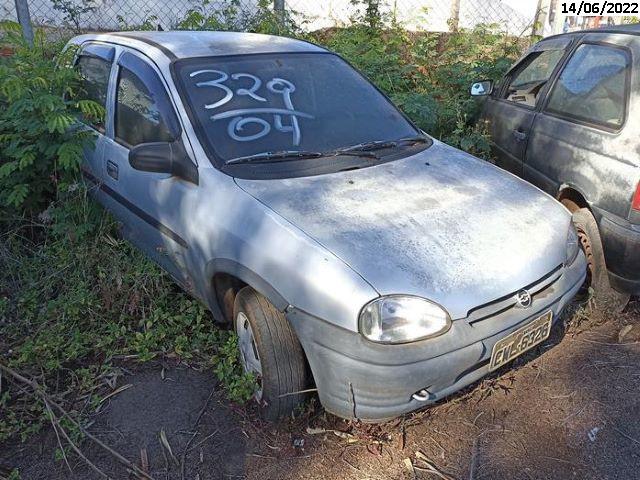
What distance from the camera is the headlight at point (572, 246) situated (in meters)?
2.80

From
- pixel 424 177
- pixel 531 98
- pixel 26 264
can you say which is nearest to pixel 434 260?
pixel 424 177

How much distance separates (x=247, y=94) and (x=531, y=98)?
2.31 meters

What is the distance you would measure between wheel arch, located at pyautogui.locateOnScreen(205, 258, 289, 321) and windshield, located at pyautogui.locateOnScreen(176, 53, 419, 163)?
565 millimetres

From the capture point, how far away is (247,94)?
10.5ft

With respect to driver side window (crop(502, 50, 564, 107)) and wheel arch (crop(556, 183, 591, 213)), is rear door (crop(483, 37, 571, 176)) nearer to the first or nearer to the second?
driver side window (crop(502, 50, 564, 107))

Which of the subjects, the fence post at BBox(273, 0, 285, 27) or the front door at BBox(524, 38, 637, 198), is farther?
the fence post at BBox(273, 0, 285, 27)

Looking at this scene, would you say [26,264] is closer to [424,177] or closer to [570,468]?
[424,177]

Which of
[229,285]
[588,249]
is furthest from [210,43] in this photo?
[588,249]

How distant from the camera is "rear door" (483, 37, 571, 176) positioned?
4.12 metres

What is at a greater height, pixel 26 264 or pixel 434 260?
pixel 434 260

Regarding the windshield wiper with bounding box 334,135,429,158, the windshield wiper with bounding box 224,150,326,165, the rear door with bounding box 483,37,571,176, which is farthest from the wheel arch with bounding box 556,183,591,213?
the windshield wiper with bounding box 224,150,326,165

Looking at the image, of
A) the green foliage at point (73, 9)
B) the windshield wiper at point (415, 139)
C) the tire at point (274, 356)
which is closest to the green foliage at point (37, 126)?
the tire at point (274, 356)

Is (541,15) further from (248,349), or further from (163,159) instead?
(248,349)

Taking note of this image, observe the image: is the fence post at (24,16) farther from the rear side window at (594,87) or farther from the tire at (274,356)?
the rear side window at (594,87)
